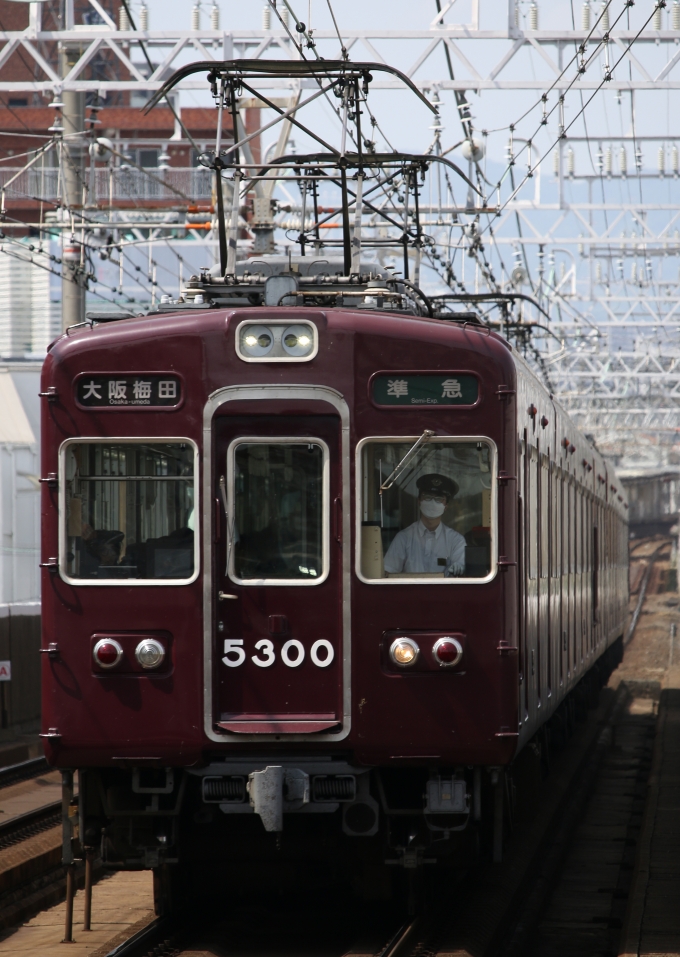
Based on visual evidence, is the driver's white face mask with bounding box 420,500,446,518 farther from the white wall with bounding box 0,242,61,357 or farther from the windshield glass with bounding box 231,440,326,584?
the white wall with bounding box 0,242,61,357

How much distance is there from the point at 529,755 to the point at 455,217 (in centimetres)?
1009

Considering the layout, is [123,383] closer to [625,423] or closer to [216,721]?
[216,721]

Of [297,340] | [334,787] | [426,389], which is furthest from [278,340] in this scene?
[334,787]

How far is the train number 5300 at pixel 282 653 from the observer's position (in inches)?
254

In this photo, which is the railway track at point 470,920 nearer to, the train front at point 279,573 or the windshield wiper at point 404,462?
the train front at point 279,573

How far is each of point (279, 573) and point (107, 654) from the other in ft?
2.67

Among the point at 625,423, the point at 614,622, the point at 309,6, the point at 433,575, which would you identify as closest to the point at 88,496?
the point at 433,575

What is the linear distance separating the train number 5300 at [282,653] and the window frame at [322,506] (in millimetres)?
246

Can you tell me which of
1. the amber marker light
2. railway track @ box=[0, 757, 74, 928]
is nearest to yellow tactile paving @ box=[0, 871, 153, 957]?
railway track @ box=[0, 757, 74, 928]

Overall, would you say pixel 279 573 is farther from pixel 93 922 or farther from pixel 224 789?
pixel 93 922

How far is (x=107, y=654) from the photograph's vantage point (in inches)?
253

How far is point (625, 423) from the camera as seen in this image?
55625 mm

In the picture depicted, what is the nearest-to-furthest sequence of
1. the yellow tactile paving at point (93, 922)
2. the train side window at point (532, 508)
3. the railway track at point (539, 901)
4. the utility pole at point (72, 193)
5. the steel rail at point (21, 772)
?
the railway track at point (539, 901), the yellow tactile paving at point (93, 922), the train side window at point (532, 508), the steel rail at point (21, 772), the utility pole at point (72, 193)

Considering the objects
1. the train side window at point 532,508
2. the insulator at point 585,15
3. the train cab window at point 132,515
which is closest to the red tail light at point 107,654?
the train cab window at point 132,515
